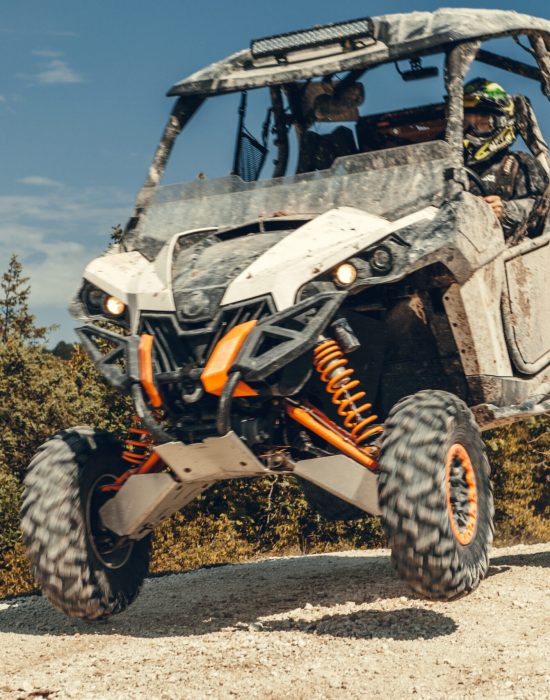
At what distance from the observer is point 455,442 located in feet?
22.3

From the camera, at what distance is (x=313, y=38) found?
8312 mm

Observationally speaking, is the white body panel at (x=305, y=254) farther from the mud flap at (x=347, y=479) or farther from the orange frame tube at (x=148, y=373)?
the mud flap at (x=347, y=479)

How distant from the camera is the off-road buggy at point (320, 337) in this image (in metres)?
6.63

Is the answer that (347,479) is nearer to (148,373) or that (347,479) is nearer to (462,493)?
(462,493)

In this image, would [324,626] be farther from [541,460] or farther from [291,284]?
[541,460]

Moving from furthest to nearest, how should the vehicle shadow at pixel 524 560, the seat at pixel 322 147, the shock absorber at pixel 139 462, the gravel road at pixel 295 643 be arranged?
the vehicle shadow at pixel 524 560
the seat at pixel 322 147
the shock absorber at pixel 139 462
the gravel road at pixel 295 643

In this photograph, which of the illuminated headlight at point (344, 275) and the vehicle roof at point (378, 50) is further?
the vehicle roof at point (378, 50)

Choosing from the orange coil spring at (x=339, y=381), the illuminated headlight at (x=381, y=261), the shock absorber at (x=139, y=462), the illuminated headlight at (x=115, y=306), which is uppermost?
the illuminated headlight at (x=381, y=261)

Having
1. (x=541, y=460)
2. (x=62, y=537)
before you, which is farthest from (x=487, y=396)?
(x=541, y=460)

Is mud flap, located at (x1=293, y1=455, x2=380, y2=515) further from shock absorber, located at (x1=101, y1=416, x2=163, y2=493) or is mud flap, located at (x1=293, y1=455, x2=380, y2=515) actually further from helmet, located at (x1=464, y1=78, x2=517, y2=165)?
helmet, located at (x1=464, y1=78, x2=517, y2=165)

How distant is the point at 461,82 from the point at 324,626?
3446 mm

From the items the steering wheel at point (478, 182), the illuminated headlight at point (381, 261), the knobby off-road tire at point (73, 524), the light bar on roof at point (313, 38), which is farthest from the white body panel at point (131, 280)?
the steering wheel at point (478, 182)

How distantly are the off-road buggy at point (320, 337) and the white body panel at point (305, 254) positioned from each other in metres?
0.01

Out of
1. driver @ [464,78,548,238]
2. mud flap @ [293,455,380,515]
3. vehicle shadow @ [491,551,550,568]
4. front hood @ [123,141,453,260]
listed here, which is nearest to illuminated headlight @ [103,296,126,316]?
front hood @ [123,141,453,260]
